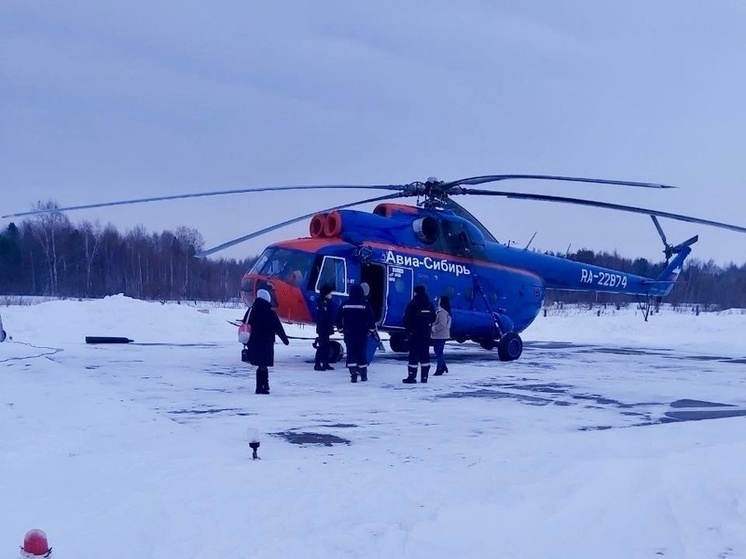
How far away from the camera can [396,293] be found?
49.6ft

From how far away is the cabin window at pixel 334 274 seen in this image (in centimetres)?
1425

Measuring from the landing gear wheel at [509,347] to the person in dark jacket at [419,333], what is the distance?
4.27m

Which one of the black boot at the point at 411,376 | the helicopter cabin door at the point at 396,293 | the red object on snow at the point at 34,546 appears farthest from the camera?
the helicopter cabin door at the point at 396,293

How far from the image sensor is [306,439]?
23.1 feet

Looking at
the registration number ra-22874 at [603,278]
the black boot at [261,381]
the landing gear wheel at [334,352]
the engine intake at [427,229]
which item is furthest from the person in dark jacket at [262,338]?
the registration number ra-22874 at [603,278]

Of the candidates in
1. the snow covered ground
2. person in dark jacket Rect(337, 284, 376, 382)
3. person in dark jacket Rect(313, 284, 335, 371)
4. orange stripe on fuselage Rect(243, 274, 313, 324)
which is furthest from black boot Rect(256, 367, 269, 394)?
orange stripe on fuselage Rect(243, 274, 313, 324)

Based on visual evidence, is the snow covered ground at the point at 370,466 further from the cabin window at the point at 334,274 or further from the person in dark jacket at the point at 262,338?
the cabin window at the point at 334,274

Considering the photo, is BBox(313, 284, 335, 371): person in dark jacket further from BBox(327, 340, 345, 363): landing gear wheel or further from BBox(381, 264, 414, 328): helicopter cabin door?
BBox(381, 264, 414, 328): helicopter cabin door

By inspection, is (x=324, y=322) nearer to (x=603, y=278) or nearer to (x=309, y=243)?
(x=309, y=243)

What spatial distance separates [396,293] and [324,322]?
1.92 metres

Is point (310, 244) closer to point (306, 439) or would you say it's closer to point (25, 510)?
point (306, 439)

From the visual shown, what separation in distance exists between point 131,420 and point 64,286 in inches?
2304

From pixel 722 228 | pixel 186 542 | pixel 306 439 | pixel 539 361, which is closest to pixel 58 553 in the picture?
pixel 186 542

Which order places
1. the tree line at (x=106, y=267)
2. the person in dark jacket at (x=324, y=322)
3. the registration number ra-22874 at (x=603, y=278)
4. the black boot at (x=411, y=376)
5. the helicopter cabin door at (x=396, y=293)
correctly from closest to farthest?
the black boot at (x=411, y=376), the person in dark jacket at (x=324, y=322), the helicopter cabin door at (x=396, y=293), the registration number ra-22874 at (x=603, y=278), the tree line at (x=106, y=267)
